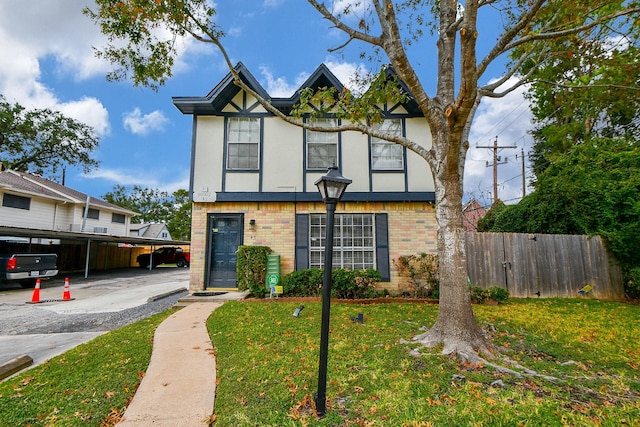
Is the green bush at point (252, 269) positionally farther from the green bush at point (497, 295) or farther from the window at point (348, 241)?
the green bush at point (497, 295)

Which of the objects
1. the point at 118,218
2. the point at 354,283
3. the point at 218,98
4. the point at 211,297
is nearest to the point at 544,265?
the point at 354,283

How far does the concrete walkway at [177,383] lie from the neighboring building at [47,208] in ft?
50.8

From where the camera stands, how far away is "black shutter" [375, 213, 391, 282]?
8.62 m

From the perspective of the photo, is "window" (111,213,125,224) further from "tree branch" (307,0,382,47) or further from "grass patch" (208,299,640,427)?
"tree branch" (307,0,382,47)

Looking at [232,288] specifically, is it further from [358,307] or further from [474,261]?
[474,261]

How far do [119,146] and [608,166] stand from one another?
1260 inches

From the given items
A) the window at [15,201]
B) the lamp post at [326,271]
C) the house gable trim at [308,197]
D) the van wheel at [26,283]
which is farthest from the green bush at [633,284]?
the window at [15,201]

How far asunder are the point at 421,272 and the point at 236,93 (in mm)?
7498

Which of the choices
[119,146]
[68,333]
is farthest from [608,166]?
[119,146]

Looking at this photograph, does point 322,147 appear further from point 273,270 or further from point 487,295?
point 487,295

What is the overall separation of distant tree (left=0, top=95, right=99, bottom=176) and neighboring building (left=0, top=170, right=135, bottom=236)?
5225 mm

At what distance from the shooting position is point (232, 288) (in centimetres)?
867

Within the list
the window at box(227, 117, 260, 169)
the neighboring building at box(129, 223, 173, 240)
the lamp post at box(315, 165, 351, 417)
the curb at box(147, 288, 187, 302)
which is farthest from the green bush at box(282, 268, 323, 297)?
the neighboring building at box(129, 223, 173, 240)

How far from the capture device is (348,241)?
8.97 meters
